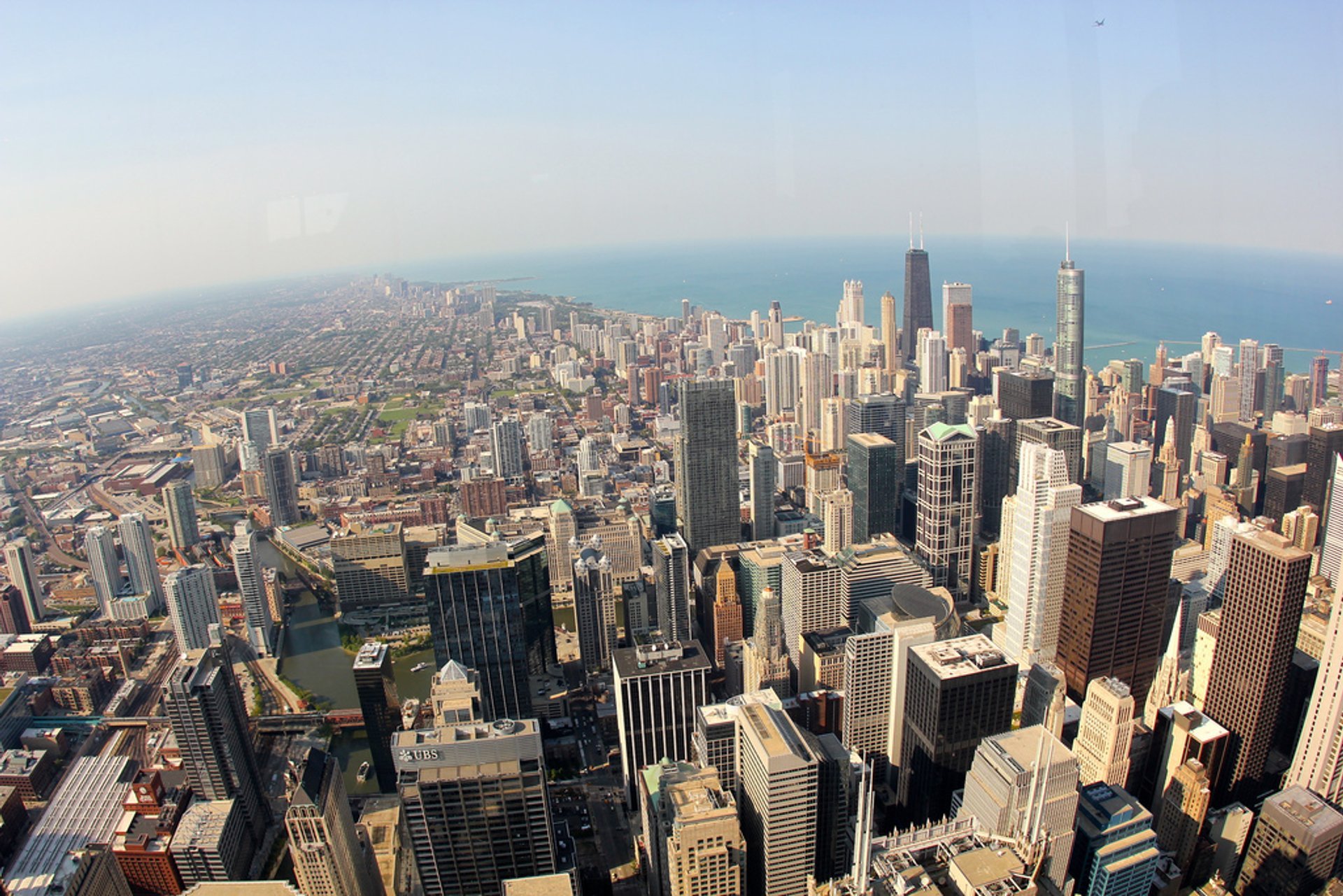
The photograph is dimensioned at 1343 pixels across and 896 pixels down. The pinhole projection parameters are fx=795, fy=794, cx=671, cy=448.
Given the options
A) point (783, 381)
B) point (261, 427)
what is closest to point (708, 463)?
point (783, 381)

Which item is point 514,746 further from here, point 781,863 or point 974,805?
point 974,805

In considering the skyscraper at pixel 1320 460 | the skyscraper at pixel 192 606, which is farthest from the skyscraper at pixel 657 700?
the skyscraper at pixel 1320 460

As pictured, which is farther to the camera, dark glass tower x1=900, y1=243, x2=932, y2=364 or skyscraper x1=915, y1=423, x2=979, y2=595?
dark glass tower x1=900, y1=243, x2=932, y2=364

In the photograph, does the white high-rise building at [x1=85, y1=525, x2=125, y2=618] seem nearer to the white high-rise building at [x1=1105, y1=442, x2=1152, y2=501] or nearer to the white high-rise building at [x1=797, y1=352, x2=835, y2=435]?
the white high-rise building at [x1=797, y1=352, x2=835, y2=435]

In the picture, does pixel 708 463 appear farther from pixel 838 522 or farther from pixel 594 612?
pixel 594 612

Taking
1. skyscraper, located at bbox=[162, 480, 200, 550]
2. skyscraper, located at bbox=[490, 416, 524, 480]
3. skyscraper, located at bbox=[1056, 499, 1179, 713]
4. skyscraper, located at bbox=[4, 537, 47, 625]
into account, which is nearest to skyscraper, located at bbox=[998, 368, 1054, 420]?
skyscraper, located at bbox=[1056, 499, 1179, 713]

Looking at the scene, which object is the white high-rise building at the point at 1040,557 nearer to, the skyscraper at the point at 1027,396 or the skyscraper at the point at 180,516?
the skyscraper at the point at 1027,396

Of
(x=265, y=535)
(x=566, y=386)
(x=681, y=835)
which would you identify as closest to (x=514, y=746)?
(x=681, y=835)
